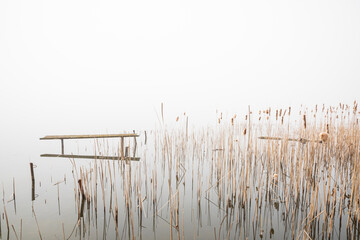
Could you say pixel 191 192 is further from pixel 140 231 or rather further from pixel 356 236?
pixel 356 236

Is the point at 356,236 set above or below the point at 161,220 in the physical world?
above

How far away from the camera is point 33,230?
304 cm

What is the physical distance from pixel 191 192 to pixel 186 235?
1276mm

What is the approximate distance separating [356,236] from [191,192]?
255 cm

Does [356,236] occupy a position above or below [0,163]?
above

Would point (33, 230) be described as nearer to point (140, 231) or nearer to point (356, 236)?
point (140, 231)

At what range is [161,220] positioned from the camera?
10.2 feet

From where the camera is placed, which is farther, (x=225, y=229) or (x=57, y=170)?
(x=57, y=170)

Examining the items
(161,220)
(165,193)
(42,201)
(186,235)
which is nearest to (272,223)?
(186,235)

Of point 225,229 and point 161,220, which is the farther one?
point 161,220

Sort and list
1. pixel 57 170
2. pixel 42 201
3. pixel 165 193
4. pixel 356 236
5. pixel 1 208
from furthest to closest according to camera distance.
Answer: pixel 57 170
pixel 165 193
pixel 42 201
pixel 1 208
pixel 356 236

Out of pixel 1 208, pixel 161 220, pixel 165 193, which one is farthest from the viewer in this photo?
pixel 165 193

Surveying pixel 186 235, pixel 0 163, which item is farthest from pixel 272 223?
pixel 0 163

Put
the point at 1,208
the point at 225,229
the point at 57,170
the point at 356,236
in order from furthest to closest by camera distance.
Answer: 1. the point at 57,170
2. the point at 1,208
3. the point at 225,229
4. the point at 356,236
